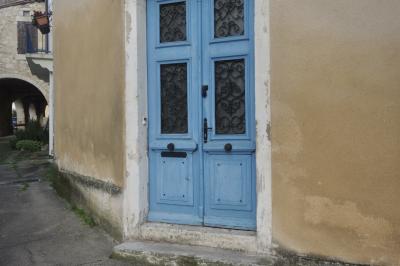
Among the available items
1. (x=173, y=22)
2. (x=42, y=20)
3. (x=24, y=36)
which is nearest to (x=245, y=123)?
(x=173, y=22)

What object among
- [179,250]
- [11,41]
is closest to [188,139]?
[179,250]

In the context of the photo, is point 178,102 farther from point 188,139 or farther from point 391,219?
point 391,219

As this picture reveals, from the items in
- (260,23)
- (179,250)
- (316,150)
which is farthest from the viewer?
(179,250)

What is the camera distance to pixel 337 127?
3160 mm

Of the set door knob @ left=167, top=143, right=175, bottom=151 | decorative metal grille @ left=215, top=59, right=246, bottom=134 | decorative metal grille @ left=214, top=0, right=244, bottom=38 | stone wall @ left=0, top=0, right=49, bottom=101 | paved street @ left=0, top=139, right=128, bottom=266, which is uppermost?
stone wall @ left=0, top=0, right=49, bottom=101

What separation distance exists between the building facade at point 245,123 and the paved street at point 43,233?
0.31 meters

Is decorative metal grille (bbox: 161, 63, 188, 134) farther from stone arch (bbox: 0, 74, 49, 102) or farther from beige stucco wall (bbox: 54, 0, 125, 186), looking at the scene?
stone arch (bbox: 0, 74, 49, 102)

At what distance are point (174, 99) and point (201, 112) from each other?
1.23 ft

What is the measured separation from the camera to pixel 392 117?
2.97 metres

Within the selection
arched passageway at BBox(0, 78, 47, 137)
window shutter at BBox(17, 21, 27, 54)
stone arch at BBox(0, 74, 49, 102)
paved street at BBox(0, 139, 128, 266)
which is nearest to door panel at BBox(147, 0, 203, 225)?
paved street at BBox(0, 139, 128, 266)

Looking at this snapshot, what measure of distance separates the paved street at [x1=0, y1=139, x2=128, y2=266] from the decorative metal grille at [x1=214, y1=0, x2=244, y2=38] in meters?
2.55

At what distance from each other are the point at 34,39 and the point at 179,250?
58.0 feet

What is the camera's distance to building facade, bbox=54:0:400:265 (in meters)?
3.04

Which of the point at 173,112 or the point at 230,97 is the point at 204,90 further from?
the point at 173,112
